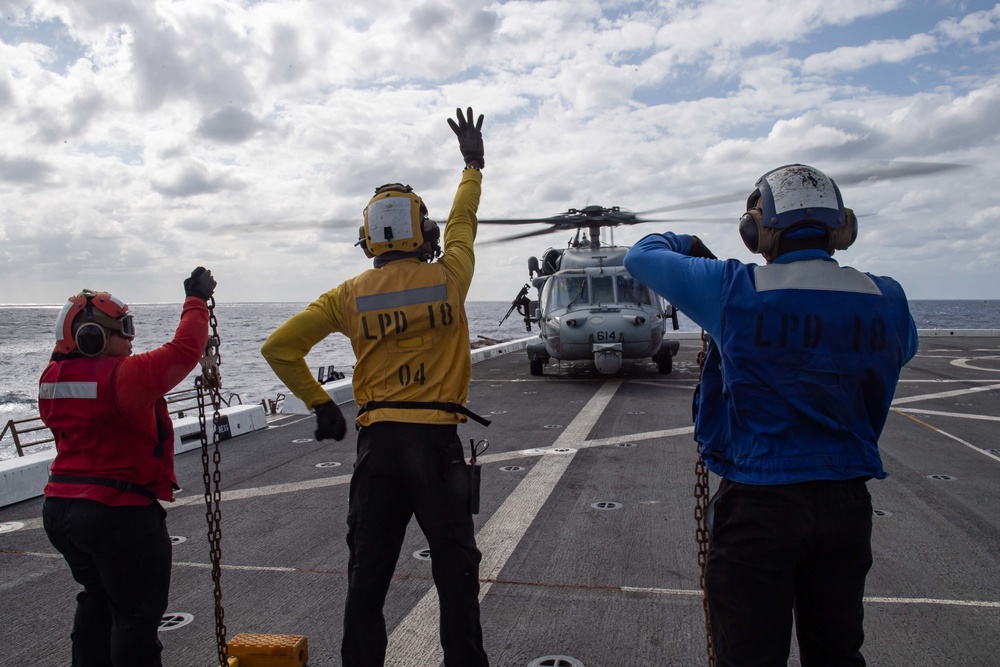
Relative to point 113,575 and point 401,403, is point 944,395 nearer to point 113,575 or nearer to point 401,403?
point 401,403

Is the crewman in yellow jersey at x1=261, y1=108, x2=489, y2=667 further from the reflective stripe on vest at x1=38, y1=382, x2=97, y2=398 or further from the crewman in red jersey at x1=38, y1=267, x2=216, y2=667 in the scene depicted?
the reflective stripe on vest at x1=38, y1=382, x2=97, y2=398

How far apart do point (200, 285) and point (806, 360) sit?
249 cm

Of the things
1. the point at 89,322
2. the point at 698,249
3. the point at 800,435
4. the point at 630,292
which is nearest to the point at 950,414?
the point at 630,292

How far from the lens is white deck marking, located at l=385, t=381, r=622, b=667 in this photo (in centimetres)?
342

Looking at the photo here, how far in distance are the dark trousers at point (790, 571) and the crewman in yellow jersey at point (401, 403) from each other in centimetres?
101

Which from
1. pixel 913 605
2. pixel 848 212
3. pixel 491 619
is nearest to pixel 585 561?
pixel 491 619

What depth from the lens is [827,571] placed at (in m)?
2.07

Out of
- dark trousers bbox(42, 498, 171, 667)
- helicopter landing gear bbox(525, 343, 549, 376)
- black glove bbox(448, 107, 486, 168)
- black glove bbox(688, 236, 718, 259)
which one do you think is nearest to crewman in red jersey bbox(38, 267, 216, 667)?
dark trousers bbox(42, 498, 171, 667)

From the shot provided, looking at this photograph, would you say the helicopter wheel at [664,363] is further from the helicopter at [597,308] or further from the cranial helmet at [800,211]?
the cranial helmet at [800,211]

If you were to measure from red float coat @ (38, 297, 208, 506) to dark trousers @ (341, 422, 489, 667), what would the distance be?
88 cm

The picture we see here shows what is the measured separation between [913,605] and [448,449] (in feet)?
9.74

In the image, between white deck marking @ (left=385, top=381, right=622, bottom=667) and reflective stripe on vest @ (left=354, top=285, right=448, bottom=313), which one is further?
white deck marking @ (left=385, top=381, right=622, bottom=667)

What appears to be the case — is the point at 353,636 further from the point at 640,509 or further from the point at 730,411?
the point at 640,509

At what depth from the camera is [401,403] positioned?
2.78 meters
